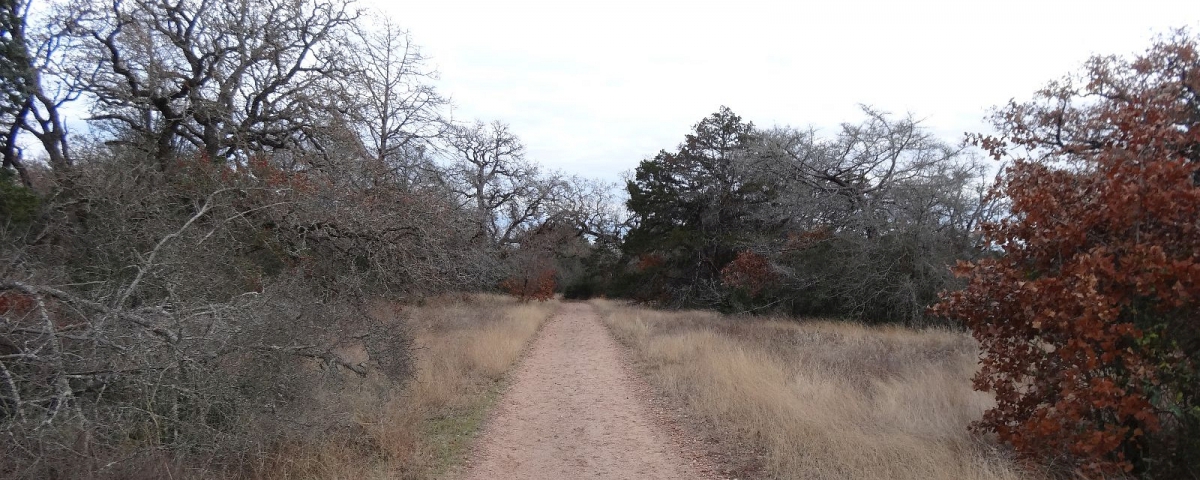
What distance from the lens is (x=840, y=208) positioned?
20.9 m

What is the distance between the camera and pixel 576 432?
7.18 meters

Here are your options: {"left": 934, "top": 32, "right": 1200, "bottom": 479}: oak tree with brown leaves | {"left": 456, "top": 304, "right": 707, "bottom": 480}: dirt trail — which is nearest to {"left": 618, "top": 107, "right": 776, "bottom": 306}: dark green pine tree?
{"left": 456, "top": 304, "right": 707, "bottom": 480}: dirt trail

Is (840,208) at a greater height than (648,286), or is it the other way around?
(840,208)

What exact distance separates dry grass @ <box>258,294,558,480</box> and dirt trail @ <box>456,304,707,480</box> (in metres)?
0.37

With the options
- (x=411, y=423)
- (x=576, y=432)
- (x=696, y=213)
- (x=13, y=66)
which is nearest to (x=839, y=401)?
(x=576, y=432)

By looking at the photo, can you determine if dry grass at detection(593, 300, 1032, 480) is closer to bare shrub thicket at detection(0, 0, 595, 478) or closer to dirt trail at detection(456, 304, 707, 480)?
dirt trail at detection(456, 304, 707, 480)

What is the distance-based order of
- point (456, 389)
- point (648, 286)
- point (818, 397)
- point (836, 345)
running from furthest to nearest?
point (648, 286)
point (836, 345)
point (456, 389)
point (818, 397)

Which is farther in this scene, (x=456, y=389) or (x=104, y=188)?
(x=456, y=389)

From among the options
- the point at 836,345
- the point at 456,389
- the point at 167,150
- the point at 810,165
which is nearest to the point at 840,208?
the point at 810,165

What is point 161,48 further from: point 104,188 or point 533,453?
point 533,453

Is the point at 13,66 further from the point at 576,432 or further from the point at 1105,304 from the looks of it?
the point at 1105,304

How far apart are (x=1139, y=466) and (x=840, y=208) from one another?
17.2m

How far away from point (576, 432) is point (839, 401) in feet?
10.3

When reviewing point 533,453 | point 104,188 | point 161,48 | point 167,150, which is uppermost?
point 161,48
